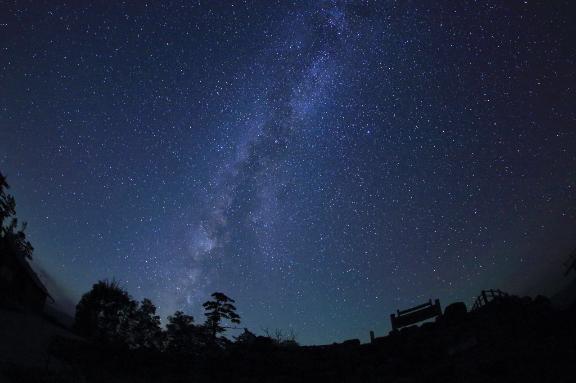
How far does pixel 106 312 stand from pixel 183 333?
8150 mm

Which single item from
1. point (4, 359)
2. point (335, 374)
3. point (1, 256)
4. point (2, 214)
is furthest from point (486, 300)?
point (2, 214)

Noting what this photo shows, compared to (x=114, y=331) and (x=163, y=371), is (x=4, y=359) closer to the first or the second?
(x=163, y=371)

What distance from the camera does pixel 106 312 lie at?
3762cm

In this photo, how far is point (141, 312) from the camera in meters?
40.1

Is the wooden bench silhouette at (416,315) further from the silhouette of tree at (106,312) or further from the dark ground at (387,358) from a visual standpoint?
the silhouette of tree at (106,312)

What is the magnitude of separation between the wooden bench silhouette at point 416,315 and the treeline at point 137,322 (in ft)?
65.0

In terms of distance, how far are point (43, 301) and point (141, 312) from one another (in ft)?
35.0

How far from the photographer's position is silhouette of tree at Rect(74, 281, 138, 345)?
35.7 metres

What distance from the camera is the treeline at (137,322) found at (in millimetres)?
35469

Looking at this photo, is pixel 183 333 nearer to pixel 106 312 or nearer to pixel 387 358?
pixel 106 312

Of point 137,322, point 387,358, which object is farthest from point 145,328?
point 387,358

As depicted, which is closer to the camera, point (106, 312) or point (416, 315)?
point (416, 315)

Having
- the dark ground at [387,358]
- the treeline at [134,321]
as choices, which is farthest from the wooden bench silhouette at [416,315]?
the treeline at [134,321]

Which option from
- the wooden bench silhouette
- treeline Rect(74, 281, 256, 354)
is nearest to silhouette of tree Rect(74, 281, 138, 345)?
treeline Rect(74, 281, 256, 354)
